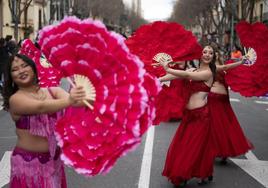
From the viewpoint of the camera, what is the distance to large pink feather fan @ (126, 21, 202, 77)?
18.9 feet

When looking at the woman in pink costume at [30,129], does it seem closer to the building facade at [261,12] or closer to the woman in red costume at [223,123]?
the woman in red costume at [223,123]

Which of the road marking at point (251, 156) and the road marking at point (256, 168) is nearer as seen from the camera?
the road marking at point (256, 168)

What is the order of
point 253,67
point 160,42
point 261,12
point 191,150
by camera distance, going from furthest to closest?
point 261,12 < point 253,67 < point 191,150 < point 160,42

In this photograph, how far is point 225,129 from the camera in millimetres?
7379

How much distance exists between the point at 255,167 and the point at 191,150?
1.77 metres

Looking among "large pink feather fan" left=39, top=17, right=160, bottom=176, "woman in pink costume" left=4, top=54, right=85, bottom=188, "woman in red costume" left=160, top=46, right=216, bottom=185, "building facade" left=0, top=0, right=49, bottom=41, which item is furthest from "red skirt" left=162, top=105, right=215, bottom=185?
"building facade" left=0, top=0, right=49, bottom=41

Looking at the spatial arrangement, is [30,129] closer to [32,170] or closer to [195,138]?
[32,170]

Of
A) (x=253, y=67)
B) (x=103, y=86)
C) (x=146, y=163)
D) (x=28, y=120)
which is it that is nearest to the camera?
(x=103, y=86)

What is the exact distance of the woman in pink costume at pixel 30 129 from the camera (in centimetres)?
360

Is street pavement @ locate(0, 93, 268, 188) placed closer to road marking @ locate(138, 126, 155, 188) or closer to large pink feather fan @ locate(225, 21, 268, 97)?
road marking @ locate(138, 126, 155, 188)

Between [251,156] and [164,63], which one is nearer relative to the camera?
[164,63]

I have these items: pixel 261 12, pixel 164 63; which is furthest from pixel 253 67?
pixel 261 12

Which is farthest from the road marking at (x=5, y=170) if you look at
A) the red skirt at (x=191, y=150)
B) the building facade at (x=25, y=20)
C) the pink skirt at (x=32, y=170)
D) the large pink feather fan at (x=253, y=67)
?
the building facade at (x=25, y=20)

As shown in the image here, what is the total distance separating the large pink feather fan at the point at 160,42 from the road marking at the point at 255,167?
202cm
